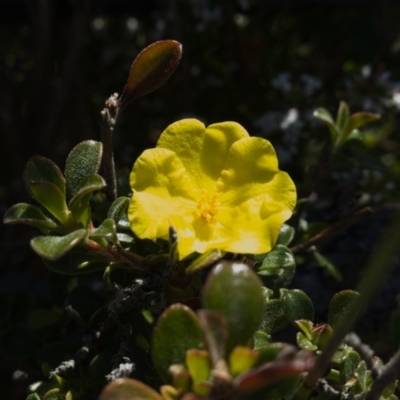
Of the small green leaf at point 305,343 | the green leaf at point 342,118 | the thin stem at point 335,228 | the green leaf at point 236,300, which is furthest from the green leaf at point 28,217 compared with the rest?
the green leaf at point 342,118

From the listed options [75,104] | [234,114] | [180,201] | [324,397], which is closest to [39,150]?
[75,104]

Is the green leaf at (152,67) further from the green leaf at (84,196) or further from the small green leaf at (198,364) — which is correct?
the small green leaf at (198,364)

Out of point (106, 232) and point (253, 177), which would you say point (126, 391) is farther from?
point (253, 177)

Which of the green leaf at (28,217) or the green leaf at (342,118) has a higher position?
the green leaf at (342,118)

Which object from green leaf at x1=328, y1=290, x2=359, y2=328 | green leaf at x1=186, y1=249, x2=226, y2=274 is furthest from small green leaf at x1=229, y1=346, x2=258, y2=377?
green leaf at x1=328, y1=290, x2=359, y2=328

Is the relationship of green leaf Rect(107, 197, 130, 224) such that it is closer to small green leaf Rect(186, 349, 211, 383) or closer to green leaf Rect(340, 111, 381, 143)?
small green leaf Rect(186, 349, 211, 383)

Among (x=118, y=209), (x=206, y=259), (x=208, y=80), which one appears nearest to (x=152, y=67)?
(x=118, y=209)
